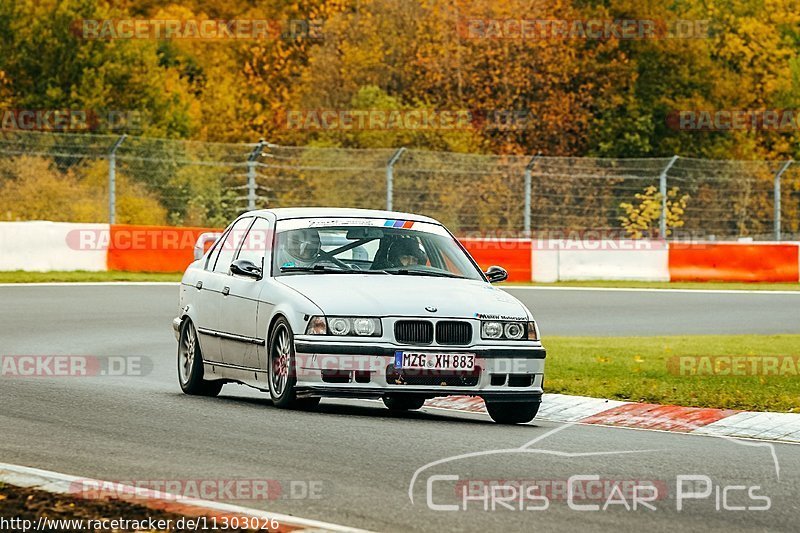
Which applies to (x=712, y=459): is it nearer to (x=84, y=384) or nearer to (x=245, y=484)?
(x=245, y=484)

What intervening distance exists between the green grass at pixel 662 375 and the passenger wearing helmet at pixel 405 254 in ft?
6.06

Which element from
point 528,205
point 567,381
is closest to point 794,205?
point 528,205

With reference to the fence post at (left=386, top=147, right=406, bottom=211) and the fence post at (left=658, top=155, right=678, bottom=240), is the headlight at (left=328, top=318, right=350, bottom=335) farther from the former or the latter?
the fence post at (left=658, top=155, right=678, bottom=240)

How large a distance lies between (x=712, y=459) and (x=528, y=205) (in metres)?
24.4

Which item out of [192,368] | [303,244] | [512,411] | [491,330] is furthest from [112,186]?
[491,330]

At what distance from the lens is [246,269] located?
11914mm

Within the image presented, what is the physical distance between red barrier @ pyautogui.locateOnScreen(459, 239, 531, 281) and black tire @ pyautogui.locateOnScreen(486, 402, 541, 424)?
1962cm

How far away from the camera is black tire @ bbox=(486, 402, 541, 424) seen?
37.0 ft

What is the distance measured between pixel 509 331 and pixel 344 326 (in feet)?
3.88

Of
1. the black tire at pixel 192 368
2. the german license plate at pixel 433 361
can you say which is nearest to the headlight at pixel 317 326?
the german license plate at pixel 433 361

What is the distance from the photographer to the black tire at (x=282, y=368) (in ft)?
36.0

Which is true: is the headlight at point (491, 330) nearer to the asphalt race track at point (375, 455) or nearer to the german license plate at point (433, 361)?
the german license plate at point (433, 361)

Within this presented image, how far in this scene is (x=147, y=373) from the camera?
14.8 m

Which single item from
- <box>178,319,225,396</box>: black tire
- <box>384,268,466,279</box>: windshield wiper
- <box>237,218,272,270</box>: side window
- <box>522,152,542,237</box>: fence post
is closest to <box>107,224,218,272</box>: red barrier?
<box>522,152,542,237</box>: fence post
